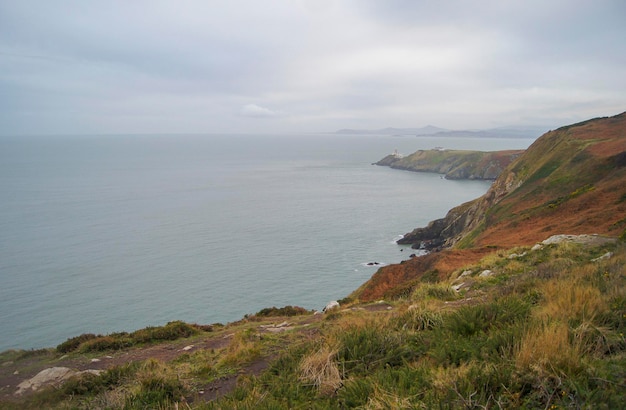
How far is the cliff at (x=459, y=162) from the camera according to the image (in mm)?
138000

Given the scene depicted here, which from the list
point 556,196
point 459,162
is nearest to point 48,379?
point 556,196

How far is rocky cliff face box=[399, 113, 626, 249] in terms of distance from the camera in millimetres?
25562

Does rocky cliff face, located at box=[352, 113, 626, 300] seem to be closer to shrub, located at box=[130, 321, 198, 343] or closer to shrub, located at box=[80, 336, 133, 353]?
shrub, located at box=[130, 321, 198, 343]

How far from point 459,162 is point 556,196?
124795 millimetres

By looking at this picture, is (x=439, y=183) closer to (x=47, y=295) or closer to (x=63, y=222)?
(x=63, y=222)

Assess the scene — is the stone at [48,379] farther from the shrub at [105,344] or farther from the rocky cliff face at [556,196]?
the rocky cliff face at [556,196]

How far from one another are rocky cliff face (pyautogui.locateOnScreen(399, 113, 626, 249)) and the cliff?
8327cm

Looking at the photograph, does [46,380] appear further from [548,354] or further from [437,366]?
[548,354]

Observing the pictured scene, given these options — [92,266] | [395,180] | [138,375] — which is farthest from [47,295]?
[395,180]

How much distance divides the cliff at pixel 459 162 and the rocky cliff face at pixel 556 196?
3278 inches

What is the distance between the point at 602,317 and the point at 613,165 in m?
36.5

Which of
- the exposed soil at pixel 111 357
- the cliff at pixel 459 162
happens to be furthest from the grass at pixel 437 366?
the cliff at pixel 459 162

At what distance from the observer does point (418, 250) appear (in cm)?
5269

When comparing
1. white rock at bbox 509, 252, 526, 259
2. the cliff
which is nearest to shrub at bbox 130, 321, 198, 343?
white rock at bbox 509, 252, 526, 259
